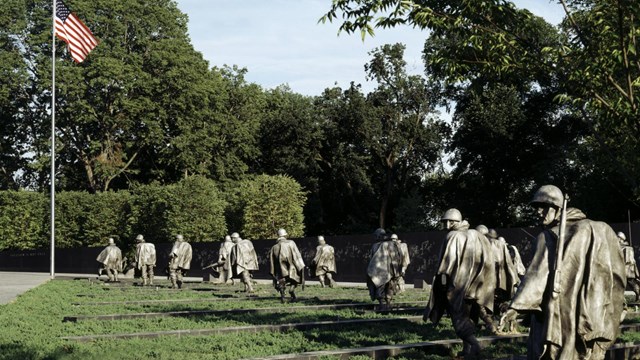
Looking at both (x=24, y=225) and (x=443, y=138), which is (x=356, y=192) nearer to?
(x=443, y=138)

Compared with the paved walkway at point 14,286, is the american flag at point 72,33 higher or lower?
higher

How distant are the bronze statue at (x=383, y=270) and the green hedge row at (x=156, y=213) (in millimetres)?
31514

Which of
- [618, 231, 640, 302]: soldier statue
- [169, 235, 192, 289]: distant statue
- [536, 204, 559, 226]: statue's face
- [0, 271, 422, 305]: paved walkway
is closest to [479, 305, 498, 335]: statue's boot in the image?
[536, 204, 559, 226]: statue's face

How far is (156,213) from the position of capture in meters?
56.8

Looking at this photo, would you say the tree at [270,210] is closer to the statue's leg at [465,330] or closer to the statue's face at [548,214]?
the statue's leg at [465,330]

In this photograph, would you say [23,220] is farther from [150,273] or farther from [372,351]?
[372,351]

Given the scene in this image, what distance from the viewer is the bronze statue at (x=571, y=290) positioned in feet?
25.0

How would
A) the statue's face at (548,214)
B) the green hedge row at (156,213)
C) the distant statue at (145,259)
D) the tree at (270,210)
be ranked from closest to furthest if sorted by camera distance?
the statue's face at (548,214), the distant statue at (145,259), the tree at (270,210), the green hedge row at (156,213)

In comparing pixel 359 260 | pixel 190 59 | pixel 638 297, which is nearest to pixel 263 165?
pixel 190 59

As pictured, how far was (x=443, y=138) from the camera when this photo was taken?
216ft

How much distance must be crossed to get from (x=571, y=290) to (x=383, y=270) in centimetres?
1392

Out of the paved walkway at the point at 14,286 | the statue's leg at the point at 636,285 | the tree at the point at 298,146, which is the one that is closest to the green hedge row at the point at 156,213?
the tree at the point at 298,146

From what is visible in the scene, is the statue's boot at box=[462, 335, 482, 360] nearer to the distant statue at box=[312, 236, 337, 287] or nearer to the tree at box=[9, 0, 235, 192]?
the distant statue at box=[312, 236, 337, 287]

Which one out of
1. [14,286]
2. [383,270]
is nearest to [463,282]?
[383,270]
